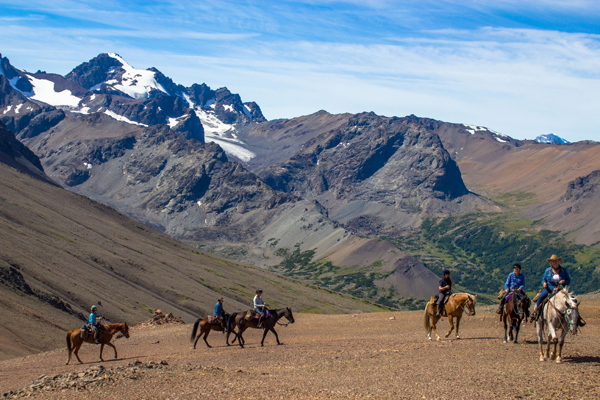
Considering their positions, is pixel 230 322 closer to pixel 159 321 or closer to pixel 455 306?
pixel 455 306

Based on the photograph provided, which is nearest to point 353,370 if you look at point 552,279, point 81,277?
point 552,279

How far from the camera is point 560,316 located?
2698 centimetres

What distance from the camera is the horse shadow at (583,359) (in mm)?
27078

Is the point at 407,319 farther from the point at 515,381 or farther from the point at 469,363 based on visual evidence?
the point at 515,381

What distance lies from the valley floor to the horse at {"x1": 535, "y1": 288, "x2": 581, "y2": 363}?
118 centimetres

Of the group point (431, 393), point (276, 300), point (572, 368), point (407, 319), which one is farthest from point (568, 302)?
point (276, 300)

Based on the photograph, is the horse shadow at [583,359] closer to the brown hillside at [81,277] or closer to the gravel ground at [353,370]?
the gravel ground at [353,370]

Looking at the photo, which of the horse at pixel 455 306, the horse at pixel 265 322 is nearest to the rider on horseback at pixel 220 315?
the horse at pixel 265 322

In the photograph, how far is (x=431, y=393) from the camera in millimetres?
22641

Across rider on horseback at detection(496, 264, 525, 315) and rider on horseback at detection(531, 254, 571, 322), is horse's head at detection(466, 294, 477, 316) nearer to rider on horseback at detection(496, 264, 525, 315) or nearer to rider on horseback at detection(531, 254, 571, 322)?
rider on horseback at detection(496, 264, 525, 315)

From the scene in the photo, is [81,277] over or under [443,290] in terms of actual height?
under

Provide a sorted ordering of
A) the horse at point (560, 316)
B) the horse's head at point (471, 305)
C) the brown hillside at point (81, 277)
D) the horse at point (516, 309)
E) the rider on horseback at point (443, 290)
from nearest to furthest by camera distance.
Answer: the horse at point (560, 316)
the horse at point (516, 309)
the horse's head at point (471, 305)
the rider on horseback at point (443, 290)
the brown hillside at point (81, 277)

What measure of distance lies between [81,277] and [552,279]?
87.9 meters

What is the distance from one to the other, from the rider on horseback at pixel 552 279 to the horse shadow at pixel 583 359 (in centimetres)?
252
